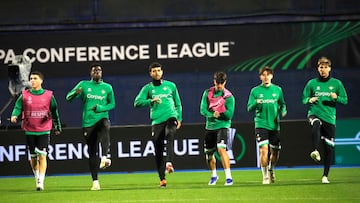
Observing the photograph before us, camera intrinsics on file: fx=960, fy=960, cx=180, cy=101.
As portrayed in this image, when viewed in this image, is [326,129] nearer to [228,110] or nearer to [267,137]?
[267,137]

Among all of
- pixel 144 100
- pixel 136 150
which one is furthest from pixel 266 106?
pixel 136 150

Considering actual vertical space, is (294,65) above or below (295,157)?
above

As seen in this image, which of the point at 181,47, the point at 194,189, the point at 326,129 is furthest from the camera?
the point at 181,47

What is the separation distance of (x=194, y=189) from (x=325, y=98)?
109 inches

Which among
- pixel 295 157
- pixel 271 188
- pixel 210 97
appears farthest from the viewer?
pixel 295 157

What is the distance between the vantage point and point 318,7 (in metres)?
25.5

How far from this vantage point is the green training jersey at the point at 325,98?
16.1 meters

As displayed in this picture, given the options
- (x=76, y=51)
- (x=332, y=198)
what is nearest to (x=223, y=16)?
(x=76, y=51)

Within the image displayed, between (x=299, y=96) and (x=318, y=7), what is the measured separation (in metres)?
2.48

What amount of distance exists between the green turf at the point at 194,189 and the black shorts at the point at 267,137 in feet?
2.27

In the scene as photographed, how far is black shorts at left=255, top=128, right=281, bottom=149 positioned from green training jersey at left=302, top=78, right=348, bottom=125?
0.72m

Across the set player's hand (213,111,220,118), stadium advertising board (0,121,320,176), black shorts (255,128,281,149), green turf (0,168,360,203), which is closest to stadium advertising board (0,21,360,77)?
stadium advertising board (0,121,320,176)

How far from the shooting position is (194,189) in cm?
1534

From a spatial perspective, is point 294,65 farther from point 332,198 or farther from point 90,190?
point 332,198
